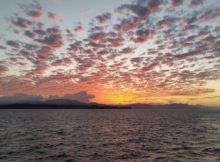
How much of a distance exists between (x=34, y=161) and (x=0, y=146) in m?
11.6

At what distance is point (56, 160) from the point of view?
68.3 ft

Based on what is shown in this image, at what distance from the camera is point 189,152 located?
24328mm

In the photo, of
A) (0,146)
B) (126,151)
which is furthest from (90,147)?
(0,146)

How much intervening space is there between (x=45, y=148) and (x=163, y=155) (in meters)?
18.8

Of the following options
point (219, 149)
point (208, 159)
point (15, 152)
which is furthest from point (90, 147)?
point (219, 149)

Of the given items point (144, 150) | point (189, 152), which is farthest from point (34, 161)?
point (189, 152)

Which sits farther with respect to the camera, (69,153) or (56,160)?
(69,153)

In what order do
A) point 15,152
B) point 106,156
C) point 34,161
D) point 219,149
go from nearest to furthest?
point 34,161 → point 106,156 → point 15,152 → point 219,149

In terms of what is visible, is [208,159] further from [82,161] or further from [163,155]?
[82,161]

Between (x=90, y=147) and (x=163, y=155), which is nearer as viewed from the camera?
(x=163, y=155)

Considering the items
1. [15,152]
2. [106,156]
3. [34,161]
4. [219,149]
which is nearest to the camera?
[34,161]

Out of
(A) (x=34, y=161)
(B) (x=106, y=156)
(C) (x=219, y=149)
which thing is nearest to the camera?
(A) (x=34, y=161)

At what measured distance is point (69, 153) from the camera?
23.8 metres

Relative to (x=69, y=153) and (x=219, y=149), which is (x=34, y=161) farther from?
(x=219, y=149)
